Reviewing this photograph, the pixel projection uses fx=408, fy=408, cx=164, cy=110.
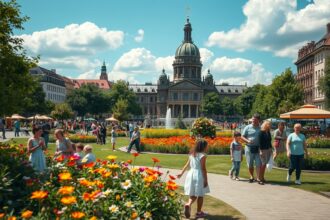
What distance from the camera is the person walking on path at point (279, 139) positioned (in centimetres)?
1547

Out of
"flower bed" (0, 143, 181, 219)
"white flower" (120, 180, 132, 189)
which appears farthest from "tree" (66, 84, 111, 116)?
"white flower" (120, 180, 132, 189)

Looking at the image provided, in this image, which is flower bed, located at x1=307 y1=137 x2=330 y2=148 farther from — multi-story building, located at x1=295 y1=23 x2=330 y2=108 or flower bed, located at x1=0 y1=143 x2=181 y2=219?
multi-story building, located at x1=295 y1=23 x2=330 y2=108

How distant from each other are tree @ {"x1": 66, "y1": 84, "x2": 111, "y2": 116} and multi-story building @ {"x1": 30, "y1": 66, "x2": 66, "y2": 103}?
9594 millimetres

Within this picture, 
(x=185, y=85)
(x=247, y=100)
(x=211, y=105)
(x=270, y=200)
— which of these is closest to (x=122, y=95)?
(x=211, y=105)

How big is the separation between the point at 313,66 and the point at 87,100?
172 ft

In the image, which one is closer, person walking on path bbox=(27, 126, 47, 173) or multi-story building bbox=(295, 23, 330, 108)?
person walking on path bbox=(27, 126, 47, 173)

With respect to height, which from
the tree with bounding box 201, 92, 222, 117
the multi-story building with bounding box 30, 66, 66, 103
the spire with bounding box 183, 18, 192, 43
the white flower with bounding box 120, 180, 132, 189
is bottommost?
the white flower with bounding box 120, 180, 132, 189

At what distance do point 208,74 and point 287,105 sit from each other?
93.8 m

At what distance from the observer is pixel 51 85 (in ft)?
361

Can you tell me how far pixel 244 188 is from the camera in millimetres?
11750

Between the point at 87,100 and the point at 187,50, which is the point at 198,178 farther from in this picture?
the point at 187,50

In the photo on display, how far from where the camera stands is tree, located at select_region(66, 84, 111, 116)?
316ft

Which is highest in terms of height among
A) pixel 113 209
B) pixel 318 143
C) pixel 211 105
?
pixel 211 105

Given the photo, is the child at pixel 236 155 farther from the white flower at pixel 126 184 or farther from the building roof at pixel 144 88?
the building roof at pixel 144 88
